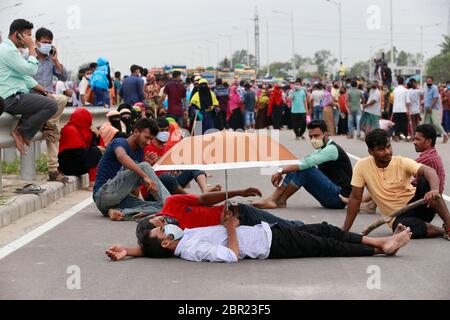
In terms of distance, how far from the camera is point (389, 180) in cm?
1012

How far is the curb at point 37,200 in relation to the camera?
11594 mm

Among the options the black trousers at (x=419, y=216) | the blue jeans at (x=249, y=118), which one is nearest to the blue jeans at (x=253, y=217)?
the black trousers at (x=419, y=216)

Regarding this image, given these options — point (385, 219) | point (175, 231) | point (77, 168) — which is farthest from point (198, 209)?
point (77, 168)

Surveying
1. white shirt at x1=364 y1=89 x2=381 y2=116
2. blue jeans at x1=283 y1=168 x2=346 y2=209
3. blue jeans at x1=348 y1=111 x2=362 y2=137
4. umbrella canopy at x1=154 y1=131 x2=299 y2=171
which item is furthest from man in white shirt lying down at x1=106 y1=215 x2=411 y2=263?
blue jeans at x1=348 y1=111 x2=362 y2=137

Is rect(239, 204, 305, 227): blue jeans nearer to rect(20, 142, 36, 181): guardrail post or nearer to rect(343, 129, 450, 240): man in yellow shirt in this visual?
rect(343, 129, 450, 240): man in yellow shirt

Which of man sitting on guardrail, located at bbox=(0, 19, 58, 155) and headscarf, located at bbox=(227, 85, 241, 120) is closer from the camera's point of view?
man sitting on guardrail, located at bbox=(0, 19, 58, 155)

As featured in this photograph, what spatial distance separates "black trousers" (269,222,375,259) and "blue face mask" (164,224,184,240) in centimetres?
81

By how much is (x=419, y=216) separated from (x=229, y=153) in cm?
277

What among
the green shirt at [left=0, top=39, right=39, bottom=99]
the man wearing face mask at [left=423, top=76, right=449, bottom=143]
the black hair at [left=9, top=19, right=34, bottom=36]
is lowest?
the man wearing face mask at [left=423, top=76, right=449, bottom=143]

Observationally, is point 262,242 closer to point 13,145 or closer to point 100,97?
point 13,145

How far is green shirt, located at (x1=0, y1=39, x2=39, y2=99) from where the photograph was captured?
13.1 meters

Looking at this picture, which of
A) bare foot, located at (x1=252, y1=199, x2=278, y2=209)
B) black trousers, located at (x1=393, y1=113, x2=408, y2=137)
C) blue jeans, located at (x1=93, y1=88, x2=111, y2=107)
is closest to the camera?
bare foot, located at (x1=252, y1=199, x2=278, y2=209)

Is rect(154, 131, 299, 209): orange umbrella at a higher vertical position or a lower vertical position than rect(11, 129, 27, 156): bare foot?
higher

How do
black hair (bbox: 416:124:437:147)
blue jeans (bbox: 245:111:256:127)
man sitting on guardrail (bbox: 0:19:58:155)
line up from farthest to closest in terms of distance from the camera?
blue jeans (bbox: 245:111:256:127), man sitting on guardrail (bbox: 0:19:58:155), black hair (bbox: 416:124:437:147)
